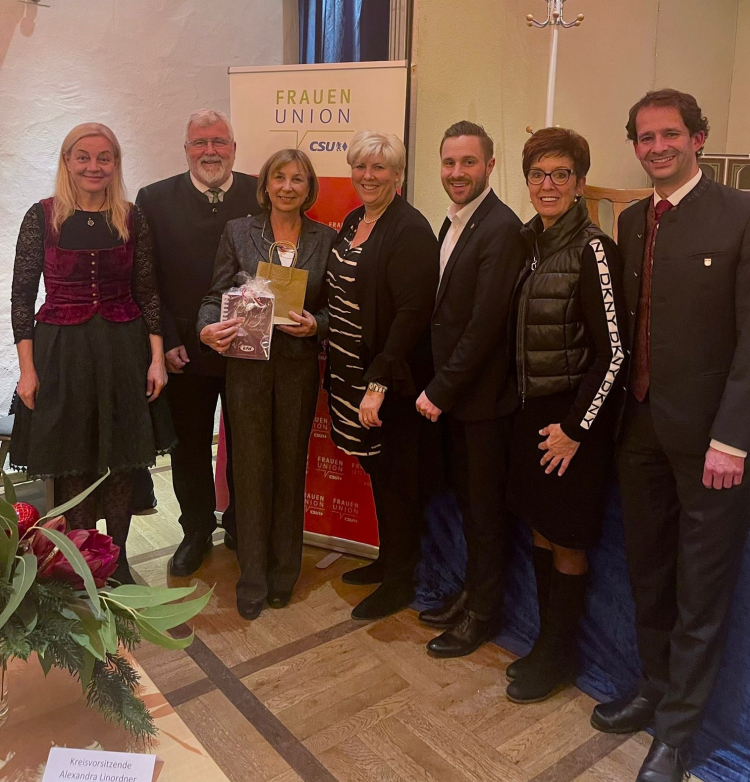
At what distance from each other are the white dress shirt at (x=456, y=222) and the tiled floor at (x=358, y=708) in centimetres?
116

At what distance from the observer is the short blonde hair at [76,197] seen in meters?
2.09

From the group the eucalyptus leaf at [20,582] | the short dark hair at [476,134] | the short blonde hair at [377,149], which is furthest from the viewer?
the short blonde hair at [377,149]

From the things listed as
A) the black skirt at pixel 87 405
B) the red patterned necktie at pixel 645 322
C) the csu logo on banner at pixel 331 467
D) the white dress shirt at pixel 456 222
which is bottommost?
the csu logo on banner at pixel 331 467

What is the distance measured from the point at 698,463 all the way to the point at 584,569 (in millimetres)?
520

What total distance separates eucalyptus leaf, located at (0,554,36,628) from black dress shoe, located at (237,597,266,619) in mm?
1533

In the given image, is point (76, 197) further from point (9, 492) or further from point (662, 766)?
point (662, 766)

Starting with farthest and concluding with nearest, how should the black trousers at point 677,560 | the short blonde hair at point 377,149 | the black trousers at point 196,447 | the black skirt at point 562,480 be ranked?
1. the black trousers at point 196,447
2. the short blonde hair at point 377,149
3. the black skirt at point 562,480
4. the black trousers at point 677,560

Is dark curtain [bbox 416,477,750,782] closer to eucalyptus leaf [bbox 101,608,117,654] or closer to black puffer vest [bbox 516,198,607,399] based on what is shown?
black puffer vest [bbox 516,198,607,399]

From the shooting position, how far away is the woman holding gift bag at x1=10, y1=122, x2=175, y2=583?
2113 mm

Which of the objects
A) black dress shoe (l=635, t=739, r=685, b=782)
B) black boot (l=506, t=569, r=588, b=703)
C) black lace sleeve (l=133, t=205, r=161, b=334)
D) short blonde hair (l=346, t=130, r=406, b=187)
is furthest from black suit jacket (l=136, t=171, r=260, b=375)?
black dress shoe (l=635, t=739, r=685, b=782)

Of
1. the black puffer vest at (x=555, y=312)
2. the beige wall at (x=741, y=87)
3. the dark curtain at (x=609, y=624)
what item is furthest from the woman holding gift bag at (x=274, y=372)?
the beige wall at (x=741, y=87)

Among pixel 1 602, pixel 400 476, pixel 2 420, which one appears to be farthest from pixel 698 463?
pixel 2 420

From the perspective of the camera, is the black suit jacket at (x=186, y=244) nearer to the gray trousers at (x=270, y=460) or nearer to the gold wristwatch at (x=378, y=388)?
the gray trousers at (x=270, y=460)

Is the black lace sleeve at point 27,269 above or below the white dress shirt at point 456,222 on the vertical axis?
below
